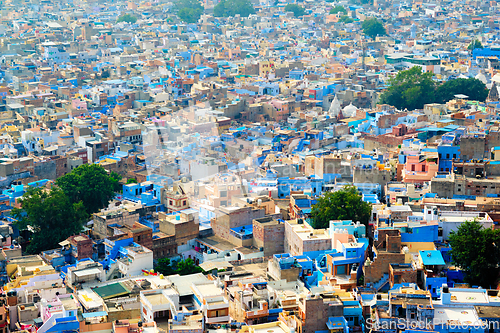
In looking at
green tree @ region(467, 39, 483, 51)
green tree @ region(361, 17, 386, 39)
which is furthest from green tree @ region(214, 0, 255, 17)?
green tree @ region(467, 39, 483, 51)

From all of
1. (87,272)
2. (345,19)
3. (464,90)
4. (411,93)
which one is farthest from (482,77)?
(345,19)

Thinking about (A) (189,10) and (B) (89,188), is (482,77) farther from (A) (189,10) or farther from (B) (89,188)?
(A) (189,10)

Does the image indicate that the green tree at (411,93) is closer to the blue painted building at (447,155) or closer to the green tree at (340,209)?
the blue painted building at (447,155)

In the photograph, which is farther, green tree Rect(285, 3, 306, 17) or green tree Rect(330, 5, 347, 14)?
green tree Rect(285, 3, 306, 17)

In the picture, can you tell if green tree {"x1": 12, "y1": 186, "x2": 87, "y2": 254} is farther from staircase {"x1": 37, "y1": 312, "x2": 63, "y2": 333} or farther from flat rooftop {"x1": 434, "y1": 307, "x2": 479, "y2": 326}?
flat rooftop {"x1": 434, "y1": 307, "x2": 479, "y2": 326}

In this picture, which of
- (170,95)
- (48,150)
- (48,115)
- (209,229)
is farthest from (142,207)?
(170,95)
